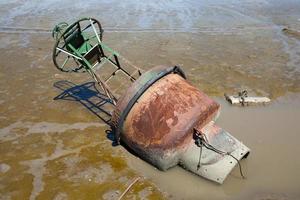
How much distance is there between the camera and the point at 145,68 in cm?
982

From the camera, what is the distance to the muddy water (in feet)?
17.7

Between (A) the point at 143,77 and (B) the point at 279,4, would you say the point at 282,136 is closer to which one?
(A) the point at 143,77

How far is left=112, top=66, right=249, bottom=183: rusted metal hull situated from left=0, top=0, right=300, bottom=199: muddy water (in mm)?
378

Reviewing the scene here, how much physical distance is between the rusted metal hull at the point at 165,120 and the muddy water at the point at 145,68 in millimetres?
378

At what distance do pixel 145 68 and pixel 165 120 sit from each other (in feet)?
15.6

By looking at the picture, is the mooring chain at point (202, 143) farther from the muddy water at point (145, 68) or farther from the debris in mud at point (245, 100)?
the debris in mud at point (245, 100)

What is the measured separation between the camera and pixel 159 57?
1061 cm

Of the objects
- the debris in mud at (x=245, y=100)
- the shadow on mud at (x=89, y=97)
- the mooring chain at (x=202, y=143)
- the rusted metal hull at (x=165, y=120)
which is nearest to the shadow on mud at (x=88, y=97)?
the shadow on mud at (x=89, y=97)

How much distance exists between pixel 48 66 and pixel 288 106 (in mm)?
6138

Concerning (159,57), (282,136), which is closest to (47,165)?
(282,136)

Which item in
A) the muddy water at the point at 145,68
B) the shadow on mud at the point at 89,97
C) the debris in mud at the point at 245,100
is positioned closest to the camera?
the muddy water at the point at 145,68

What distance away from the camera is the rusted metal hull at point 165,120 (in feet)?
17.0

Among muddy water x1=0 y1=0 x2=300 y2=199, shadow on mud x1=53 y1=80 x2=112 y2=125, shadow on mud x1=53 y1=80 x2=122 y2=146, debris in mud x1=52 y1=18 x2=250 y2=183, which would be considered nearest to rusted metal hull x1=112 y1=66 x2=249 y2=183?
debris in mud x1=52 y1=18 x2=250 y2=183

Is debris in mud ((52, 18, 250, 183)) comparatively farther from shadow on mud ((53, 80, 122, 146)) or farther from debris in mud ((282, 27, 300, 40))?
debris in mud ((282, 27, 300, 40))
